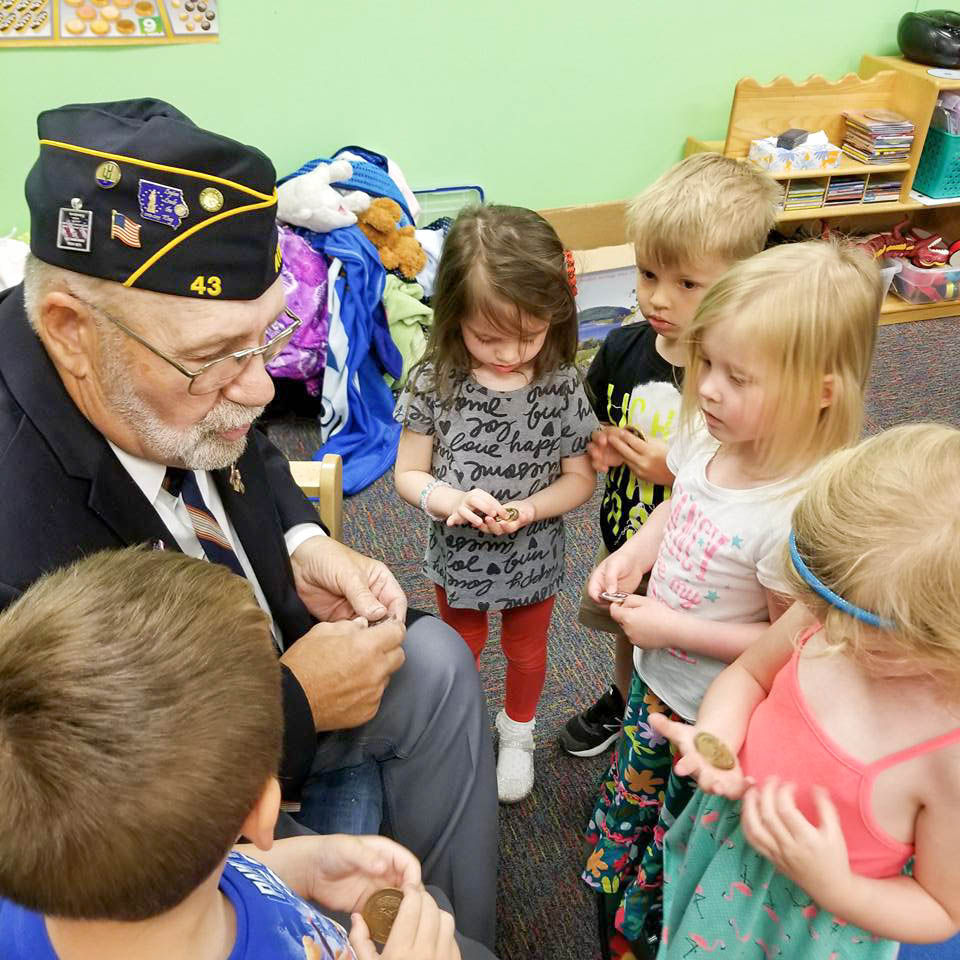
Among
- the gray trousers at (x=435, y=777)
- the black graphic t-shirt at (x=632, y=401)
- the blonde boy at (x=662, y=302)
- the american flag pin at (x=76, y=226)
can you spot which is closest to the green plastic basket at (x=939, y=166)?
the blonde boy at (x=662, y=302)

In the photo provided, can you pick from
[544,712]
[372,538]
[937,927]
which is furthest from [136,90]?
[937,927]

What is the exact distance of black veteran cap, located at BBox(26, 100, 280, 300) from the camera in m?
1.11

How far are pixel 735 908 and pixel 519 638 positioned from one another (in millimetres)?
784

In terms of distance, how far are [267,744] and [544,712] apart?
4.80 feet

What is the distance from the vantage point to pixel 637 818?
154cm

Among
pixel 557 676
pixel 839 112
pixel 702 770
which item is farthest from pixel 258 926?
pixel 839 112

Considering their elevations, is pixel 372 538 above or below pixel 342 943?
below

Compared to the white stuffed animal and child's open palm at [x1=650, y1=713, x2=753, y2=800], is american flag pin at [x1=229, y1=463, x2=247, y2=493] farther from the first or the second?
the white stuffed animal

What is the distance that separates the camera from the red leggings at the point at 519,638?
1.80 meters

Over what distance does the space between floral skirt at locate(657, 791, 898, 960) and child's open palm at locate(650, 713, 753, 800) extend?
80 mm

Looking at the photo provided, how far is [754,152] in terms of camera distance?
3.44 m

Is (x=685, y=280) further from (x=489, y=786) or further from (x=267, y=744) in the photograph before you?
(x=267, y=744)

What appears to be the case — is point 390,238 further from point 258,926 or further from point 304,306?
point 258,926

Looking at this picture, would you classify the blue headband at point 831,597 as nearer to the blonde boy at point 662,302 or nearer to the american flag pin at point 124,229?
the blonde boy at point 662,302
